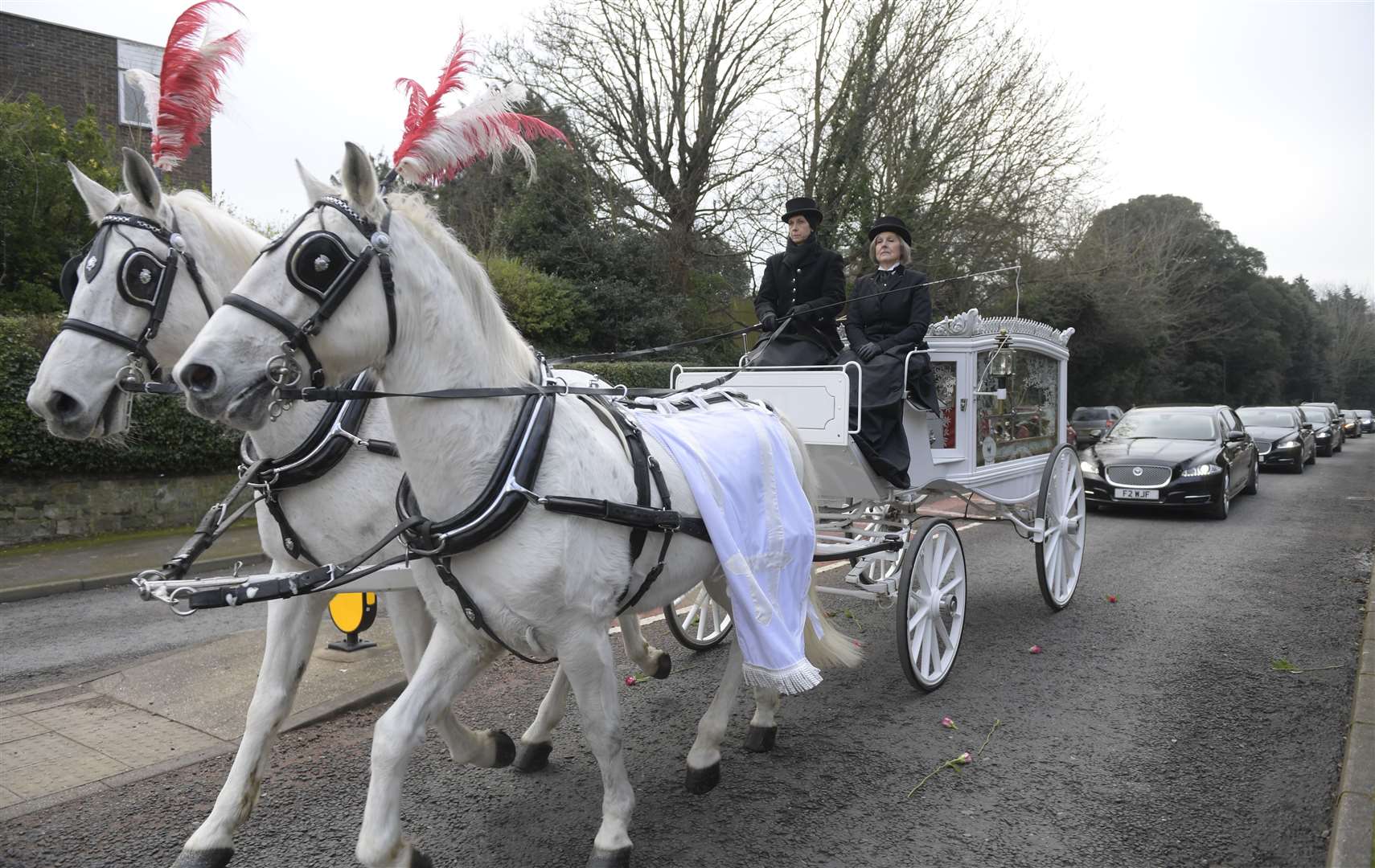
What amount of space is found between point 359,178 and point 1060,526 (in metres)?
5.71

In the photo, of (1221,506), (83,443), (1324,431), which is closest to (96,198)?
(83,443)

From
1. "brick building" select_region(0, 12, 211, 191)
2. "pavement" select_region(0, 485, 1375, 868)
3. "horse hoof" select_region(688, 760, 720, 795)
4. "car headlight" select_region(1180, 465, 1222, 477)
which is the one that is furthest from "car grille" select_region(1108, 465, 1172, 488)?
"brick building" select_region(0, 12, 211, 191)

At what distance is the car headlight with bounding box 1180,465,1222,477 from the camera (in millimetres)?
11617

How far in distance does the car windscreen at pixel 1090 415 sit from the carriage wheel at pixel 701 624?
2397 centimetres

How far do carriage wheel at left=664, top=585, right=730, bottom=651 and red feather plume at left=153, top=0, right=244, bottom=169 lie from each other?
3500 mm

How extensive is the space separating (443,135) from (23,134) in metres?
12.1

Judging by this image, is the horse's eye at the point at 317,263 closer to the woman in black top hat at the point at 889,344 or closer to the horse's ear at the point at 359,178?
the horse's ear at the point at 359,178

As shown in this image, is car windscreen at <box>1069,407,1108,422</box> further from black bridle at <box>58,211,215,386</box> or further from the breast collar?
black bridle at <box>58,211,215,386</box>

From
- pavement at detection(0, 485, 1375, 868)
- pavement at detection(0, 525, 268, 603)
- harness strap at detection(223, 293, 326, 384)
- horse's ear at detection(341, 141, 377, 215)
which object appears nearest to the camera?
harness strap at detection(223, 293, 326, 384)

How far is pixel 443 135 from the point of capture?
102 inches

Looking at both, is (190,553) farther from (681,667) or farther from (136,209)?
(681,667)

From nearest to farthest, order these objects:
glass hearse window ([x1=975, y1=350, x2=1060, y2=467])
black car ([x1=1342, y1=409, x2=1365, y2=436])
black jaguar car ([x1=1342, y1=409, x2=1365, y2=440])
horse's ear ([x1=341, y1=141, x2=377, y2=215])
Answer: horse's ear ([x1=341, y1=141, x2=377, y2=215]) < glass hearse window ([x1=975, y1=350, x2=1060, y2=467]) < black jaguar car ([x1=1342, y1=409, x2=1365, y2=440]) < black car ([x1=1342, y1=409, x2=1365, y2=436])

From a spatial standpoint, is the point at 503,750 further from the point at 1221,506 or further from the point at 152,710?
the point at 1221,506

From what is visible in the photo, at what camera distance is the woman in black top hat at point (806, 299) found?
225 inches
